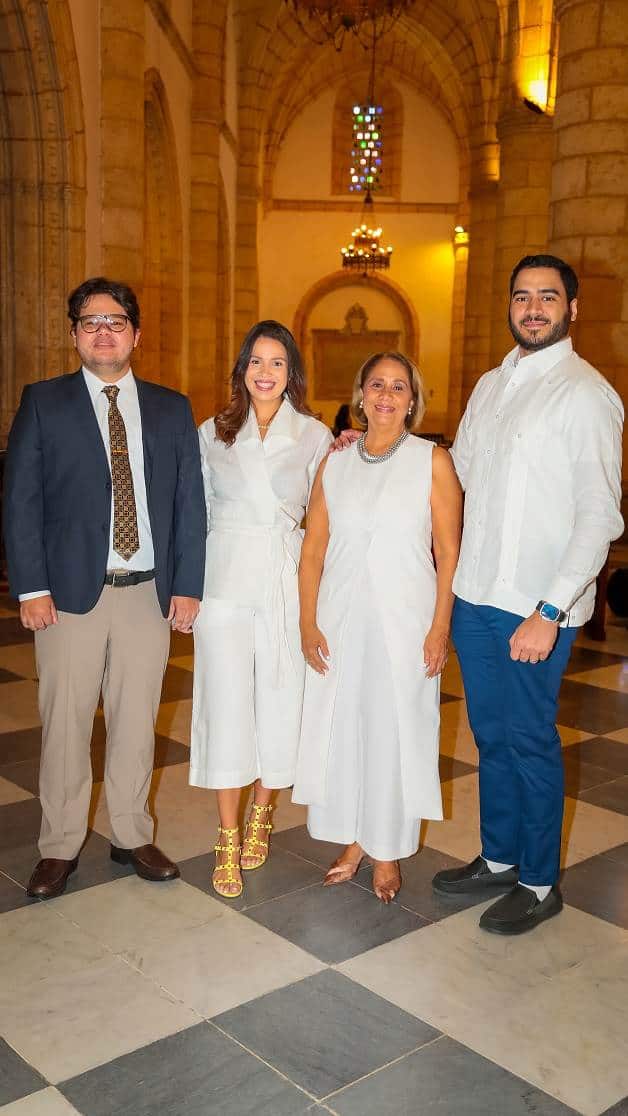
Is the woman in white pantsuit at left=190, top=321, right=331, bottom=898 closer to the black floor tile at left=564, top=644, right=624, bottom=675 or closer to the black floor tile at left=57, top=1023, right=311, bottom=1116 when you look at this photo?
the black floor tile at left=57, top=1023, right=311, bottom=1116

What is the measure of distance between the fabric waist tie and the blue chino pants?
53 centimetres

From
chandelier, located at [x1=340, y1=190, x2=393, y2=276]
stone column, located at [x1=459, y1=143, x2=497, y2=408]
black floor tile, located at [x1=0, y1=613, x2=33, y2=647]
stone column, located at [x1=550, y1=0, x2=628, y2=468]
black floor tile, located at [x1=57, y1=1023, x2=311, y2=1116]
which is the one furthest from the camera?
chandelier, located at [x1=340, y1=190, x2=393, y2=276]

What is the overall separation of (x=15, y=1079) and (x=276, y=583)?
1.54 metres

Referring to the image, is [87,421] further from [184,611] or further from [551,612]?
[551,612]

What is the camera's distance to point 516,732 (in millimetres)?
3143

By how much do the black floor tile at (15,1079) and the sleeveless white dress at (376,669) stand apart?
→ 1.17 m

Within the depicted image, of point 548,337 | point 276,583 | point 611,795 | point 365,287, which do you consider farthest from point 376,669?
point 365,287

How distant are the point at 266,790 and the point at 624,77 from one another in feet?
23.8

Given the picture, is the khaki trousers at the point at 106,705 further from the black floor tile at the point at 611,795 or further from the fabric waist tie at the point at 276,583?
the black floor tile at the point at 611,795

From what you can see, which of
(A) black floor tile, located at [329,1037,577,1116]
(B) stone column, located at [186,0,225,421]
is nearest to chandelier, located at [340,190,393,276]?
(B) stone column, located at [186,0,225,421]

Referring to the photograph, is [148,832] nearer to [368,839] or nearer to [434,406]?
[368,839]

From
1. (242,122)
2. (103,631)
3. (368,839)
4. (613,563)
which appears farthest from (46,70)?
(242,122)

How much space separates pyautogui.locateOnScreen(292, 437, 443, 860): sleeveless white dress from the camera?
3207 millimetres

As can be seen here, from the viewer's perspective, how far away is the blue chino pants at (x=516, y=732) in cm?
310
